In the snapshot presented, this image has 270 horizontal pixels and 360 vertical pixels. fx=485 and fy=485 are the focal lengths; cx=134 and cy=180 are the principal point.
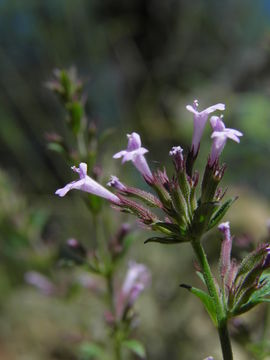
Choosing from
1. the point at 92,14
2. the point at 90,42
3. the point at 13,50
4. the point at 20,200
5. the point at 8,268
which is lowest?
the point at 20,200

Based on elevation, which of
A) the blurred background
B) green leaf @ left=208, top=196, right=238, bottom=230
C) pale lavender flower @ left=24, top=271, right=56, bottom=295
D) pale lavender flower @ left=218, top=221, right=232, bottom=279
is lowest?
pale lavender flower @ left=218, top=221, right=232, bottom=279

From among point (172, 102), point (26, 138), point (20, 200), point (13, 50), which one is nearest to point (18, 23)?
point (13, 50)

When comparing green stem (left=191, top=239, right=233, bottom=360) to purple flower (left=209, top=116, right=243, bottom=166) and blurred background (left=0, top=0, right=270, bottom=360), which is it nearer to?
purple flower (left=209, top=116, right=243, bottom=166)

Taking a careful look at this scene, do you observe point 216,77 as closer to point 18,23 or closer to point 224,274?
point 18,23

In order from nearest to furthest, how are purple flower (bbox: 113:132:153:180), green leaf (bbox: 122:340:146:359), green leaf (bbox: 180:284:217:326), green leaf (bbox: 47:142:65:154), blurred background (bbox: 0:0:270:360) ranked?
green leaf (bbox: 180:284:217:326)
purple flower (bbox: 113:132:153:180)
green leaf (bbox: 122:340:146:359)
green leaf (bbox: 47:142:65:154)
blurred background (bbox: 0:0:270:360)

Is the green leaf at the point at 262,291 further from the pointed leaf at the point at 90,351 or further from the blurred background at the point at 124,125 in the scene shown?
the pointed leaf at the point at 90,351

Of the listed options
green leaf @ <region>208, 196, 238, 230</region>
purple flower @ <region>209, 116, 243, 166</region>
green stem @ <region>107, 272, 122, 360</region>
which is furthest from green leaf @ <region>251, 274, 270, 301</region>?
green stem @ <region>107, 272, 122, 360</region>
